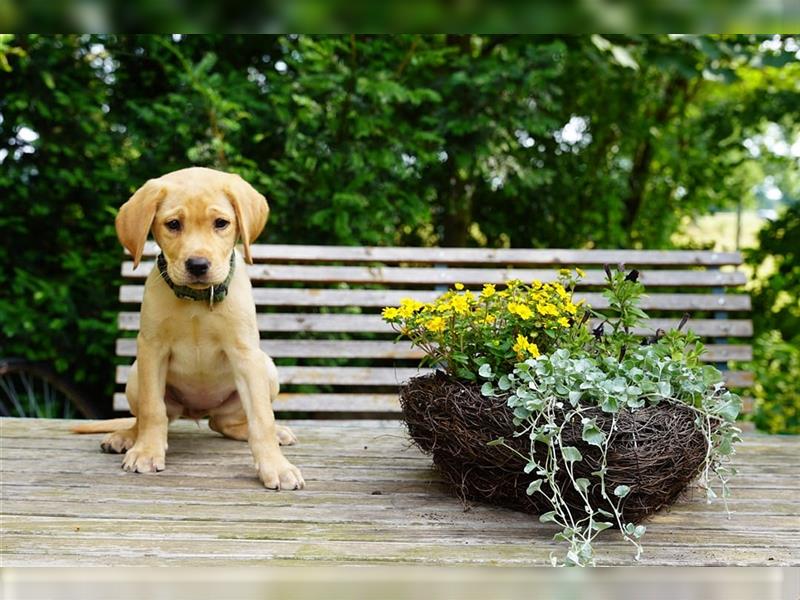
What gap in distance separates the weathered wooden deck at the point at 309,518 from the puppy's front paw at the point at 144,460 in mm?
37

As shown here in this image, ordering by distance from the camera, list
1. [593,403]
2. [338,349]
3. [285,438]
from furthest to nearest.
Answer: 1. [338,349]
2. [285,438]
3. [593,403]

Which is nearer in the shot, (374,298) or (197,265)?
(197,265)

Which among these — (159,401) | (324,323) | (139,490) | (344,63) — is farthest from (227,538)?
(344,63)

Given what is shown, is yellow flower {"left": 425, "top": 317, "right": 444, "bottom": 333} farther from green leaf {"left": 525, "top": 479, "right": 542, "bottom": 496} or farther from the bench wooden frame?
the bench wooden frame

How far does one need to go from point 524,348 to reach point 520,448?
0.28 m

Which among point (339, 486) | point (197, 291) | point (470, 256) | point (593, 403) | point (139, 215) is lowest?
point (339, 486)

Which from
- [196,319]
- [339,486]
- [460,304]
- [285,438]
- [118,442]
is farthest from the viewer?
[285,438]

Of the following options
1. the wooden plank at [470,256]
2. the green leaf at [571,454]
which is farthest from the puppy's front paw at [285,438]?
the green leaf at [571,454]

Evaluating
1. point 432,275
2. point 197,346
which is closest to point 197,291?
point 197,346

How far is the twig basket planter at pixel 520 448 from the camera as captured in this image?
220 centimetres

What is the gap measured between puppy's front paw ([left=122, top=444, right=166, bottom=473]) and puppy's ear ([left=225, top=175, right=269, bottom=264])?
30.0 inches

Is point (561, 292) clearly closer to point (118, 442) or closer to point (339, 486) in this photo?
point (339, 486)

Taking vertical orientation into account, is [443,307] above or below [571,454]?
above

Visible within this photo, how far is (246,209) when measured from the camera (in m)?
2.79
